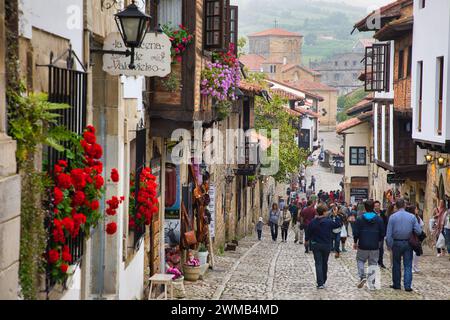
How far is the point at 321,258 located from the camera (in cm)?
1574

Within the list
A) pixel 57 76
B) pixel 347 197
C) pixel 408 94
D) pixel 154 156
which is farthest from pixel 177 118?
pixel 347 197

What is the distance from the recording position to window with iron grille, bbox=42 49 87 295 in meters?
7.86

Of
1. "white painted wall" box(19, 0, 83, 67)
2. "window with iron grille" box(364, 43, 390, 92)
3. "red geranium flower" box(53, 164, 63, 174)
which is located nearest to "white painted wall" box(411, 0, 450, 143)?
"window with iron grille" box(364, 43, 390, 92)

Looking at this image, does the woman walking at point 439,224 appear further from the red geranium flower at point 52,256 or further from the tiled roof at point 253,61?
the tiled roof at point 253,61

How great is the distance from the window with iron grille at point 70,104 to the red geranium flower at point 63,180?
0.18 m

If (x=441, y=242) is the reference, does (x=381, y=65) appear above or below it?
above

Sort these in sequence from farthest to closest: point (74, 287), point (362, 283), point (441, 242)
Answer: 1. point (441, 242)
2. point (362, 283)
3. point (74, 287)

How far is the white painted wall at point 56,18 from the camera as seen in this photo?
7.27m

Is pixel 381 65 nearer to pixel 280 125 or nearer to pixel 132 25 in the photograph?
pixel 280 125

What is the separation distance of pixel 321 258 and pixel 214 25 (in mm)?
5152

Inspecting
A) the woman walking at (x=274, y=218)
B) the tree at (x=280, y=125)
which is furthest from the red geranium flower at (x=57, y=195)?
the tree at (x=280, y=125)

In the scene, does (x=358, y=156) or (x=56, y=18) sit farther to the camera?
(x=358, y=156)

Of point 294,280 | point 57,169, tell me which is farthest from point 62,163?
point 294,280

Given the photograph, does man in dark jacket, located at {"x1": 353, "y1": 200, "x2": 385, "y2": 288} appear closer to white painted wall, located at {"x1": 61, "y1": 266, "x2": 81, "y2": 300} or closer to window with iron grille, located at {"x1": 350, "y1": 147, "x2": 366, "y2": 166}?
white painted wall, located at {"x1": 61, "y1": 266, "x2": 81, "y2": 300}
